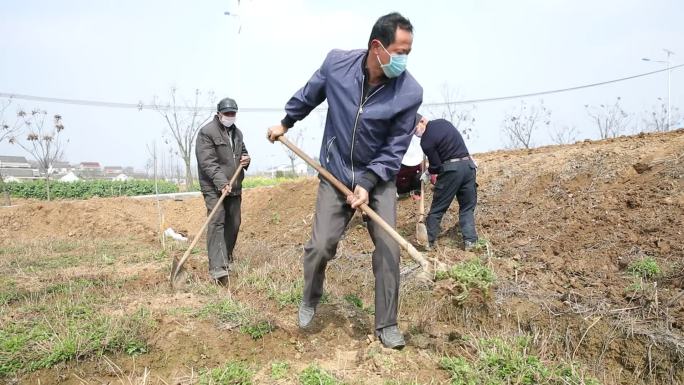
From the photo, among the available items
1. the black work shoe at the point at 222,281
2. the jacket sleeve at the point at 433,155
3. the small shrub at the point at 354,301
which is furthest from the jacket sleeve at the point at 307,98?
the jacket sleeve at the point at 433,155

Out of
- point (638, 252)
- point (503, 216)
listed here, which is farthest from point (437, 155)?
point (638, 252)

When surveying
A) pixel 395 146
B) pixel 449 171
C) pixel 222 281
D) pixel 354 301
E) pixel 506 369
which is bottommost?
pixel 222 281

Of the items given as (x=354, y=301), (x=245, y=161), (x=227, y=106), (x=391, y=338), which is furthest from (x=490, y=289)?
(x=227, y=106)

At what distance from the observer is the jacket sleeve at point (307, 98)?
3.39 metres

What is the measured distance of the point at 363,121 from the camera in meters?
3.10

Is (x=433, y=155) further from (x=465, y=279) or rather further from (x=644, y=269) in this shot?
(x=465, y=279)

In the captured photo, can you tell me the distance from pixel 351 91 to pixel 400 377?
1.76 meters

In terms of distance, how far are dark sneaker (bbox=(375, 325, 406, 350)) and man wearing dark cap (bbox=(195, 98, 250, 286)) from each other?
7.40 ft

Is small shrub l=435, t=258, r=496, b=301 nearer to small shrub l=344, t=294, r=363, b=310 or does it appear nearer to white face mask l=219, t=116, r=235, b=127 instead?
small shrub l=344, t=294, r=363, b=310

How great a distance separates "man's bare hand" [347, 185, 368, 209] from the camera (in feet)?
10.0

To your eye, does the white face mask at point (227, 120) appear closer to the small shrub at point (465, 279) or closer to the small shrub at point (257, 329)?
the small shrub at point (257, 329)

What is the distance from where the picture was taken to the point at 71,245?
28.6 feet

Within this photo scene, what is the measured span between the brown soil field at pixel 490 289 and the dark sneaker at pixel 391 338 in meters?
0.07

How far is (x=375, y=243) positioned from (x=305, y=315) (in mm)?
735
